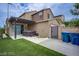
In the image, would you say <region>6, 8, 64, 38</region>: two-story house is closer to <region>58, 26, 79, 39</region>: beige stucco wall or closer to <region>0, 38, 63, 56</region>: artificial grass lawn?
<region>58, 26, 79, 39</region>: beige stucco wall

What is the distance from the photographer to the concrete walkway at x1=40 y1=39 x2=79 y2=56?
288 cm

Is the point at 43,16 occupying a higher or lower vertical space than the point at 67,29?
higher

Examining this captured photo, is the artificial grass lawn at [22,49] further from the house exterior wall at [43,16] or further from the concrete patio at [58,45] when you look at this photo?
the house exterior wall at [43,16]

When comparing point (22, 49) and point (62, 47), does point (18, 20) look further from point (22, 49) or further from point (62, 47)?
point (62, 47)

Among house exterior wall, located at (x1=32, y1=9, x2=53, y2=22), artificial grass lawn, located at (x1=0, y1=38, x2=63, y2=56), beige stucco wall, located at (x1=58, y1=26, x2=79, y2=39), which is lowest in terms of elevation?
artificial grass lawn, located at (x1=0, y1=38, x2=63, y2=56)

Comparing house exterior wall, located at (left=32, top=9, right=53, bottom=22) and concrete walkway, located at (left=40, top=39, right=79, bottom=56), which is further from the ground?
house exterior wall, located at (left=32, top=9, right=53, bottom=22)

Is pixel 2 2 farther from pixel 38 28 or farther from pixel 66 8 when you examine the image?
pixel 66 8

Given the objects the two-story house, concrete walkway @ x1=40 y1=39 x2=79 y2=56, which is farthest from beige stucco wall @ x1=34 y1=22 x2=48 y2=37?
concrete walkway @ x1=40 y1=39 x2=79 y2=56

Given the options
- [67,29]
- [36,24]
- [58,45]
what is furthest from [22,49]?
[67,29]

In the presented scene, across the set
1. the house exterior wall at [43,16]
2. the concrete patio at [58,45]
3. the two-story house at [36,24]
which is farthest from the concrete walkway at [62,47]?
the house exterior wall at [43,16]

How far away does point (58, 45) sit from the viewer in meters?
2.91

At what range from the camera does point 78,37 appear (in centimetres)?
288

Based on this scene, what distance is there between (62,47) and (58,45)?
0.24 feet

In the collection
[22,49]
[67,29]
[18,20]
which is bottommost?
[22,49]
